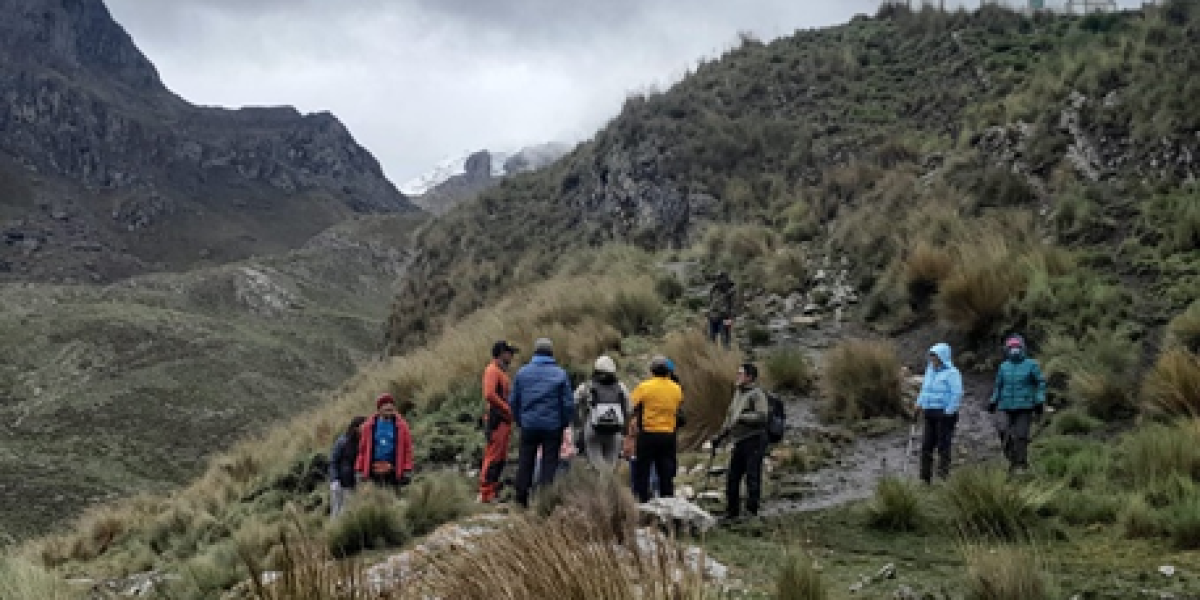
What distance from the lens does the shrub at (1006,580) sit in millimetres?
4742

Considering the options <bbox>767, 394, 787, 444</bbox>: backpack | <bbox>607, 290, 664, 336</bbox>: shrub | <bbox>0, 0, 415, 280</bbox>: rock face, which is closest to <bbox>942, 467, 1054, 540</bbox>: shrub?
<bbox>767, 394, 787, 444</bbox>: backpack

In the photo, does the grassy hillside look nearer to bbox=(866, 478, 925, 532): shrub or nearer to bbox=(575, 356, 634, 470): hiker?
bbox=(575, 356, 634, 470): hiker

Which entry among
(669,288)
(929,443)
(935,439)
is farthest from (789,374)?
(669,288)

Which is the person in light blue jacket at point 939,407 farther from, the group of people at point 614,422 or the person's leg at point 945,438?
the group of people at point 614,422

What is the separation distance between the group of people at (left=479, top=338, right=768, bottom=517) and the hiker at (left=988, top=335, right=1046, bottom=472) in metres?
2.69

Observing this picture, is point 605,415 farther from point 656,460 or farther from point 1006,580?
point 1006,580

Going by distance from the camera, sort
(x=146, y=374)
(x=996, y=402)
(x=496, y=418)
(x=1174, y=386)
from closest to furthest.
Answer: (x=1174, y=386), (x=996, y=402), (x=496, y=418), (x=146, y=374)

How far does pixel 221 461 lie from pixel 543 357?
1189 centimetres

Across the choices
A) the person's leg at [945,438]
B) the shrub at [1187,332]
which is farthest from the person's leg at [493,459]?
the shrub at [1187,332]

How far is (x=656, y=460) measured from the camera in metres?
9.10

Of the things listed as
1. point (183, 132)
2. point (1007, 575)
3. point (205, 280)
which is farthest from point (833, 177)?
point (183, 132)

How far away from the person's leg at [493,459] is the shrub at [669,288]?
35.4ft

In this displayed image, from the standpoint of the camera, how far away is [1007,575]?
478cm

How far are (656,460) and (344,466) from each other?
3.64 m
